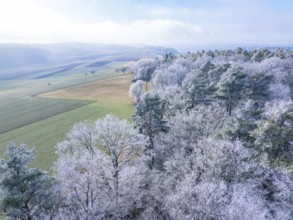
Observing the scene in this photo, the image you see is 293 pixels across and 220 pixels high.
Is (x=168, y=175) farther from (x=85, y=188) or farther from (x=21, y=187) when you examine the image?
(x=21, y=187)

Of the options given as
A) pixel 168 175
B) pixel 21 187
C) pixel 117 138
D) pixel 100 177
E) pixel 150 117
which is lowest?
pixel 168 175

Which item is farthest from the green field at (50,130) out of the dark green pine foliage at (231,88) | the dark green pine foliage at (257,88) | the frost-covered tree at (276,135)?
the frost-covered tree at (276,135)

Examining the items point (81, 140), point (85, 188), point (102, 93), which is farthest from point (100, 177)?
point (102, 93)

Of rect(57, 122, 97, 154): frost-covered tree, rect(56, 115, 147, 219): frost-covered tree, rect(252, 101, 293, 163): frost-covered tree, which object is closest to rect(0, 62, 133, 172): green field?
rect(57, 122, 97, 154): frost-covered tree

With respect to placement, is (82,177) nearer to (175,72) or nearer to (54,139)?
(54,139)

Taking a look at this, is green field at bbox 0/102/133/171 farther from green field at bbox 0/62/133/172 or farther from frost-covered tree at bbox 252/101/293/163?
frost-covered tree at bbox 252/101/293/163
